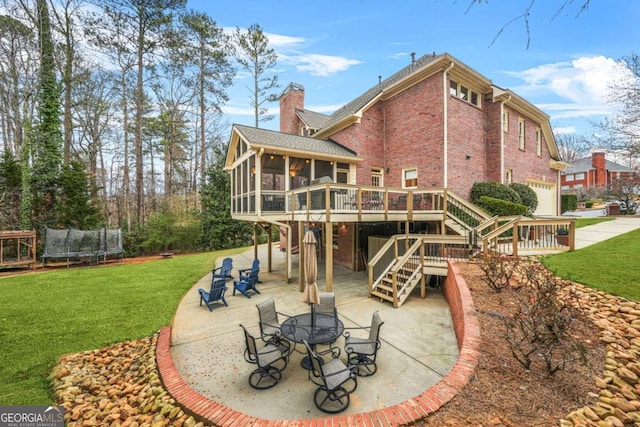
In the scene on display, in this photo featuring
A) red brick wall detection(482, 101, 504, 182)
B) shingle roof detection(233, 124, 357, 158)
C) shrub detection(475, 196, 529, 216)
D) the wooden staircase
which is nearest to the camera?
the wooden staircase

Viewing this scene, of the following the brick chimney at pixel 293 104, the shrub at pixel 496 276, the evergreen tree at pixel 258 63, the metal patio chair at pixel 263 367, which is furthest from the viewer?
the evergreen tree at pixel 258 63

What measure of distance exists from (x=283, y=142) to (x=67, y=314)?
894 centimetres

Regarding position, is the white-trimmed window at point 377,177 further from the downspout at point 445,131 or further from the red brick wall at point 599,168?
the red brick wall at point 599,168

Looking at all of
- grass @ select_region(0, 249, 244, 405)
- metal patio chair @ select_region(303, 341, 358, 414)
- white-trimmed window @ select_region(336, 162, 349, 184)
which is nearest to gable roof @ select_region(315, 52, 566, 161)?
white-trimmed window @ select_region(336, 162, 349, 184)

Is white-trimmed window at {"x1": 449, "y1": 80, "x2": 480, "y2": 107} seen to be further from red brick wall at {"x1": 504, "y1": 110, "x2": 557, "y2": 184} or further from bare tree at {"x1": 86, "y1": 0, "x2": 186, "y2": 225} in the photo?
bare tree at {"x1": 86, "y1": 0, "x2": 186, "y2": 225}

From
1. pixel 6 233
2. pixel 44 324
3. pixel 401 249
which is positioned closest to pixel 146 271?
pixel 44 324

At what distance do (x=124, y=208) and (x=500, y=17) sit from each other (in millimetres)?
30007

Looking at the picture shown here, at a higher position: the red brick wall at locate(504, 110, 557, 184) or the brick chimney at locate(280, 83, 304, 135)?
the brick chimney at locate(280, 83, 304, 135)

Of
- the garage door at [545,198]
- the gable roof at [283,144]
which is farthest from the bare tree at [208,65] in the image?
the garage door at [545,198]

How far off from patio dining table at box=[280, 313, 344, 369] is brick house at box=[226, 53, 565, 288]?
12.3 ft

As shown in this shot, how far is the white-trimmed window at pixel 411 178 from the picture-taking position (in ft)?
41.1

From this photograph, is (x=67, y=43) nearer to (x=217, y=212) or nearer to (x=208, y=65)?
(x=208, y=65)

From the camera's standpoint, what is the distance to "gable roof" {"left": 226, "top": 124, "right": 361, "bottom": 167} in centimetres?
1018

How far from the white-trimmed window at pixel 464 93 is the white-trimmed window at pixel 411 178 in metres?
3.89
